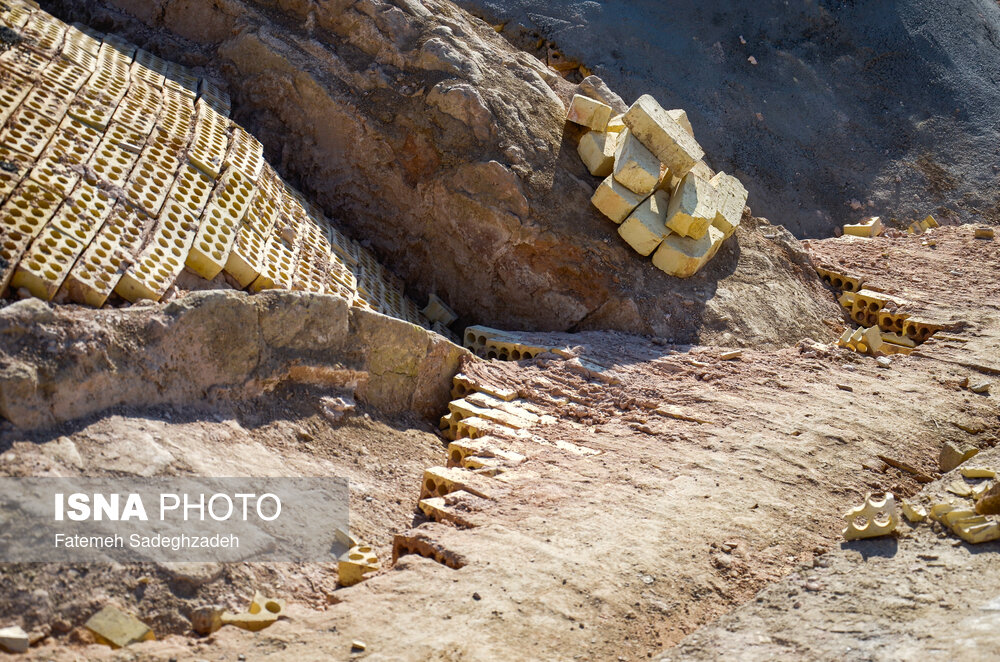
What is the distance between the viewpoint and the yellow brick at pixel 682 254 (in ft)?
23.5

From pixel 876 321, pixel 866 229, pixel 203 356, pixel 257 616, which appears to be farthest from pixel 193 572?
pixel 866 229

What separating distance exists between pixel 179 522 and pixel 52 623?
2.28 feet

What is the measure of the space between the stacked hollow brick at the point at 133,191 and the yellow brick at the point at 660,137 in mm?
2228

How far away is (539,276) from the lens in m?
7.14

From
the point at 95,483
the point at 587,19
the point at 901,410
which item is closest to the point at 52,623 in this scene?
the point at 95,483

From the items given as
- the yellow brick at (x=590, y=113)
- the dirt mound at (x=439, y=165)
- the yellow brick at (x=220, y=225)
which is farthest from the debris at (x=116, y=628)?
the yellow brick at (x=590, y=113)

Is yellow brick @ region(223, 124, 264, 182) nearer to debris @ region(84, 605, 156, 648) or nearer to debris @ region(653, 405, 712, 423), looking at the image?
debris @ region(653, 405, 712, 423)

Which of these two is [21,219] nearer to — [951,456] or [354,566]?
[354,566]

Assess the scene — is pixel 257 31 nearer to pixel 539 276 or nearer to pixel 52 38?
pixel 52 38

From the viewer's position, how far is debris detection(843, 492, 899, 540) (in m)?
4.21

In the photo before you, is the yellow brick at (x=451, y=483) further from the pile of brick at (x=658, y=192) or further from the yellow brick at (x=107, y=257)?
the pile of brick at (x=658, y=192)

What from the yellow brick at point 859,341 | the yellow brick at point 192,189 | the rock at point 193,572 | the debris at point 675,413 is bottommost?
the rock at point 193,572

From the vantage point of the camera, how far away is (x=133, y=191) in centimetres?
527

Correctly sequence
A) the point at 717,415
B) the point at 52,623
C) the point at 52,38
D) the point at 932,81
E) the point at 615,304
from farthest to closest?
1. the point at 932,81
2. the point at 615,304
3. the point at 52,38
4. the point at 717,415
5. the point at 52,623
